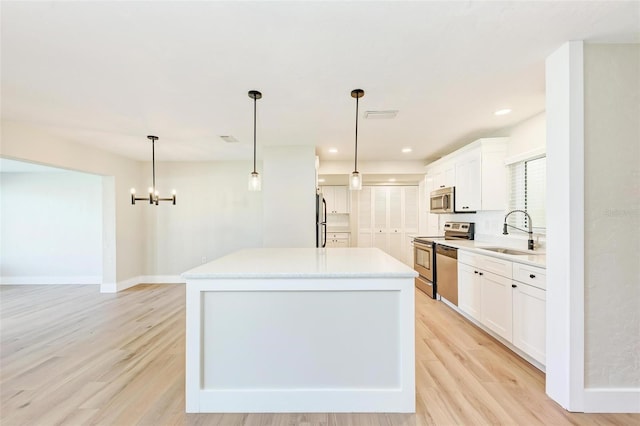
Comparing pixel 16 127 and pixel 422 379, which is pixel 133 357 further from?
pixel 16 127

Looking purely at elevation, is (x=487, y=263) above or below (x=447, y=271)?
above

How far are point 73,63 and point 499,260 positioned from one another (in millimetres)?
4041

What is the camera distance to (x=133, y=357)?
8.52 feet

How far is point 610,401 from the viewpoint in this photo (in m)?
1.80

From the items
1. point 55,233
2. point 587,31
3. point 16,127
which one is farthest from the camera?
point 55,233

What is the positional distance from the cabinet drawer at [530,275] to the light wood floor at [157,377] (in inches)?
29.2

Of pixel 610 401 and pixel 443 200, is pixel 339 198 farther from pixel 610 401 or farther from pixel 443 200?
pixel 610 401

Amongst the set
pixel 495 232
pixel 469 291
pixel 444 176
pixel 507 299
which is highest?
pixel 444 176

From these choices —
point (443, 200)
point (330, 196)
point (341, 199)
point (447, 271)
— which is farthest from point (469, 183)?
point (330, 196)

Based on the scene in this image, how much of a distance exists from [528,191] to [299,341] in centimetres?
322

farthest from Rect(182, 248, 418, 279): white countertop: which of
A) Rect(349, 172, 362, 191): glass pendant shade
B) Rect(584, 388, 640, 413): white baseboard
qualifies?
Rect(584, 388, 640, 413): white baseboard

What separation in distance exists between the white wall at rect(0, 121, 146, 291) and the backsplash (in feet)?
20.1

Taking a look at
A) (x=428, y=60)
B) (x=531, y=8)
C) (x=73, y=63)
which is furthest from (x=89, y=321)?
(x=531, y=8)

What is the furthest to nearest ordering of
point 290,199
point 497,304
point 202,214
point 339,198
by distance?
point 339,198 → point 202,214 → point 290,199 → point 497,304
